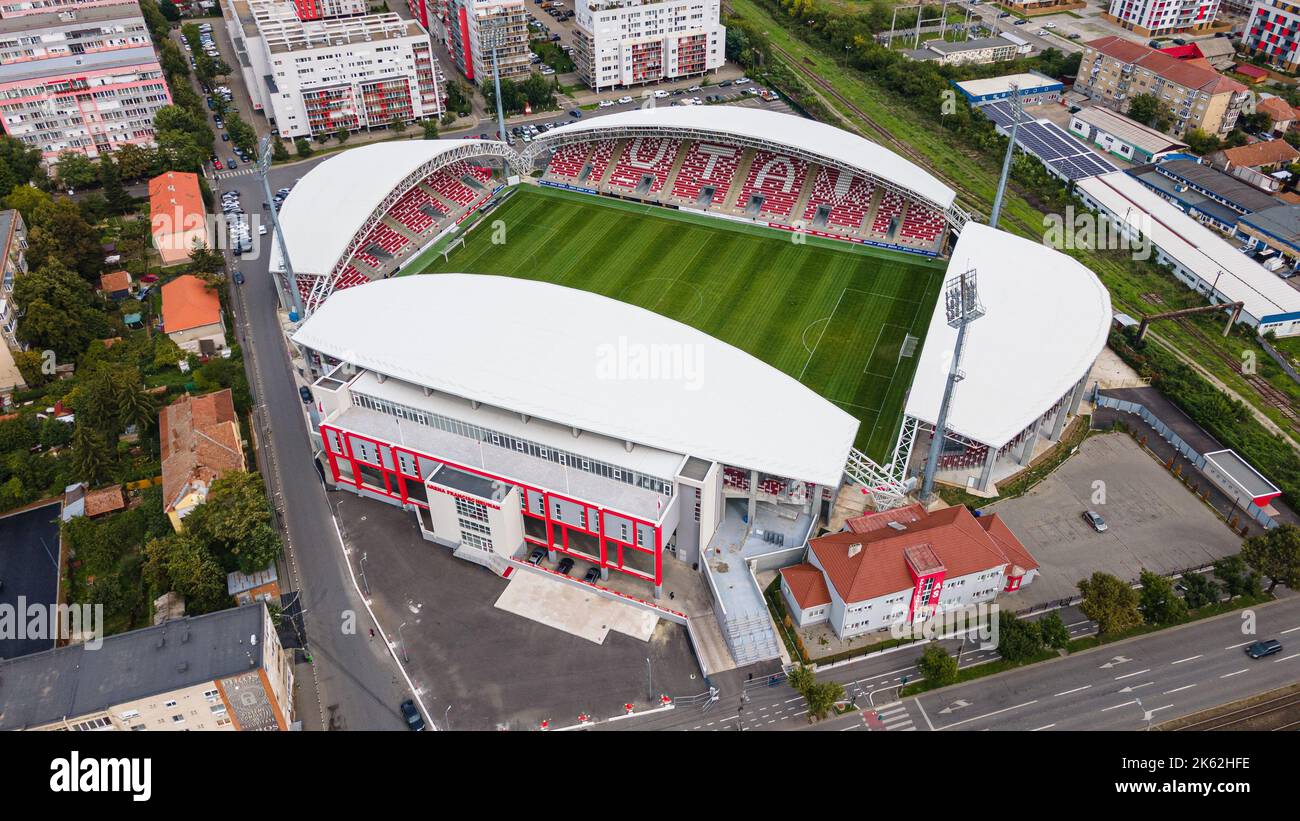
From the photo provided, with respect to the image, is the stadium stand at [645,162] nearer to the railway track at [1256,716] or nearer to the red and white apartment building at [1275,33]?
the railway track at [1256,716]

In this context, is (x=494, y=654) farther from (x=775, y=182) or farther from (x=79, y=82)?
(x=79, y=82)

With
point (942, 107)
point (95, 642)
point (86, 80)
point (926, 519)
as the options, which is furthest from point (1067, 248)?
point (86, 80)

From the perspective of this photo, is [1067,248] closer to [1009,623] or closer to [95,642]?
[1009,623]

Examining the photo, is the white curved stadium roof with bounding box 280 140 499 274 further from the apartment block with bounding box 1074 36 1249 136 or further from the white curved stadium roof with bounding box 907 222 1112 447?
the apartment block with bounding box 1074 36 1249 136

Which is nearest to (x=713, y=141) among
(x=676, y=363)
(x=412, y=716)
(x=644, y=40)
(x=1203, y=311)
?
(x=644, y=40)

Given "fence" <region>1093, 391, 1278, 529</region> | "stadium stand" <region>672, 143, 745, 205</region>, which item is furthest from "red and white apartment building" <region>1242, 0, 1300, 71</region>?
"fence" <region>1093, 391, 1278, 529</region>
